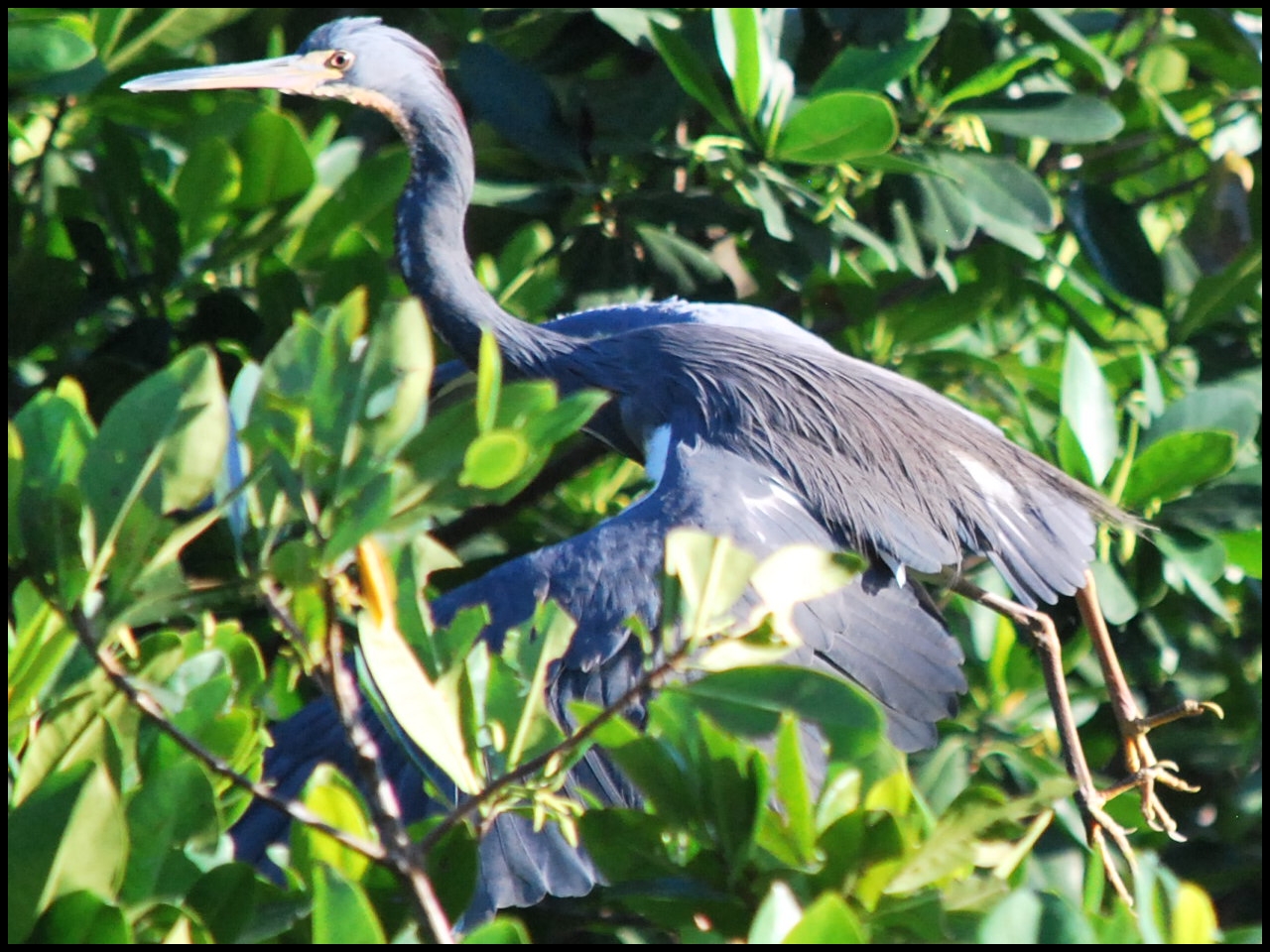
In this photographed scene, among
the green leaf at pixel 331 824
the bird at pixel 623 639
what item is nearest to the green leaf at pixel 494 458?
the green leaf at pixel 331 824

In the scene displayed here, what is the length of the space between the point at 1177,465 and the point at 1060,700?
0.48 metres

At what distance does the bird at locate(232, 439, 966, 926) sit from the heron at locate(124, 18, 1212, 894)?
0.07 m

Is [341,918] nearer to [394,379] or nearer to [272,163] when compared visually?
[394,379]

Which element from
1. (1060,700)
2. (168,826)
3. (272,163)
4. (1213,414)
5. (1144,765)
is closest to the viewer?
(168,826)

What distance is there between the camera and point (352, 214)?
2.48 metres

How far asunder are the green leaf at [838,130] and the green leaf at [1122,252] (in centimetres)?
64

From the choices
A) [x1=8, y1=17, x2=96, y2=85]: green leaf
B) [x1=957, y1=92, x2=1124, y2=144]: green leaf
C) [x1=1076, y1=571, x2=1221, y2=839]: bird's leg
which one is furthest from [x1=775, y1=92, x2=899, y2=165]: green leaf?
[x1=8, y1=17, x2=96, y2=85]: green leaf

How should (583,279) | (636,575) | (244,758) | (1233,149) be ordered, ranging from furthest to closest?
(1233,149) < (583,279) < (636,575) < (244,758)

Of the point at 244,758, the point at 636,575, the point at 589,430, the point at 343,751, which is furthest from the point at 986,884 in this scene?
the point at 589,430

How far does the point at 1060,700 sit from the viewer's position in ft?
8.34

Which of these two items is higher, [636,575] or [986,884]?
[986,884]

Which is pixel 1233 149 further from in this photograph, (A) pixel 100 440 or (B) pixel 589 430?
(A) pixel 100 440

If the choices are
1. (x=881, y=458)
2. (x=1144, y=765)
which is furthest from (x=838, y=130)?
(x=1144, y=765)

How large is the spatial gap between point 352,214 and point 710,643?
1.71 metres
